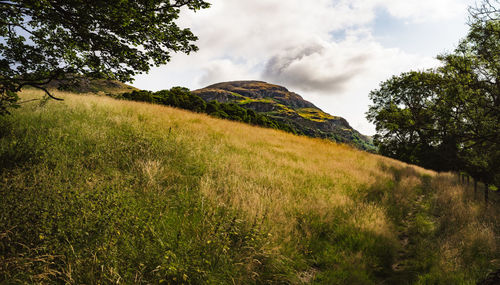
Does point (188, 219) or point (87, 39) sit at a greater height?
point (87, 39)

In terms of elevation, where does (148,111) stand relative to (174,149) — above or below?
above

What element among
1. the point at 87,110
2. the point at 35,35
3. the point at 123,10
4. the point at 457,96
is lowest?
the point at 87,110

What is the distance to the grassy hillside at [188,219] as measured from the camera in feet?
7.63

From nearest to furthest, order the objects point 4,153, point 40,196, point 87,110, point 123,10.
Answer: point 40,196 → point 123,10 → point 4,153 → point 87,110

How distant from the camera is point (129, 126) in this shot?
721 cm

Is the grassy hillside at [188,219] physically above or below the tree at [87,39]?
below

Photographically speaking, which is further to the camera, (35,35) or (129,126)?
(129,126)

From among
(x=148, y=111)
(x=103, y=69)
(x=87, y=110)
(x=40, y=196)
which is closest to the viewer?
(x=40, y=196)

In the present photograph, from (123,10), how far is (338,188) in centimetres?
715

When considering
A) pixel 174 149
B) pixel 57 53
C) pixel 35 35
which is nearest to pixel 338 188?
pixel 174 149

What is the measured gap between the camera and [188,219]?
3.29 m

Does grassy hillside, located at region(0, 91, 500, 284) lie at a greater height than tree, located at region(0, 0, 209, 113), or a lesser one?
lesser

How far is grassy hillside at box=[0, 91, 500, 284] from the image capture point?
7.63ft

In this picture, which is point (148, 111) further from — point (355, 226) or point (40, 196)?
point (355, 226)
